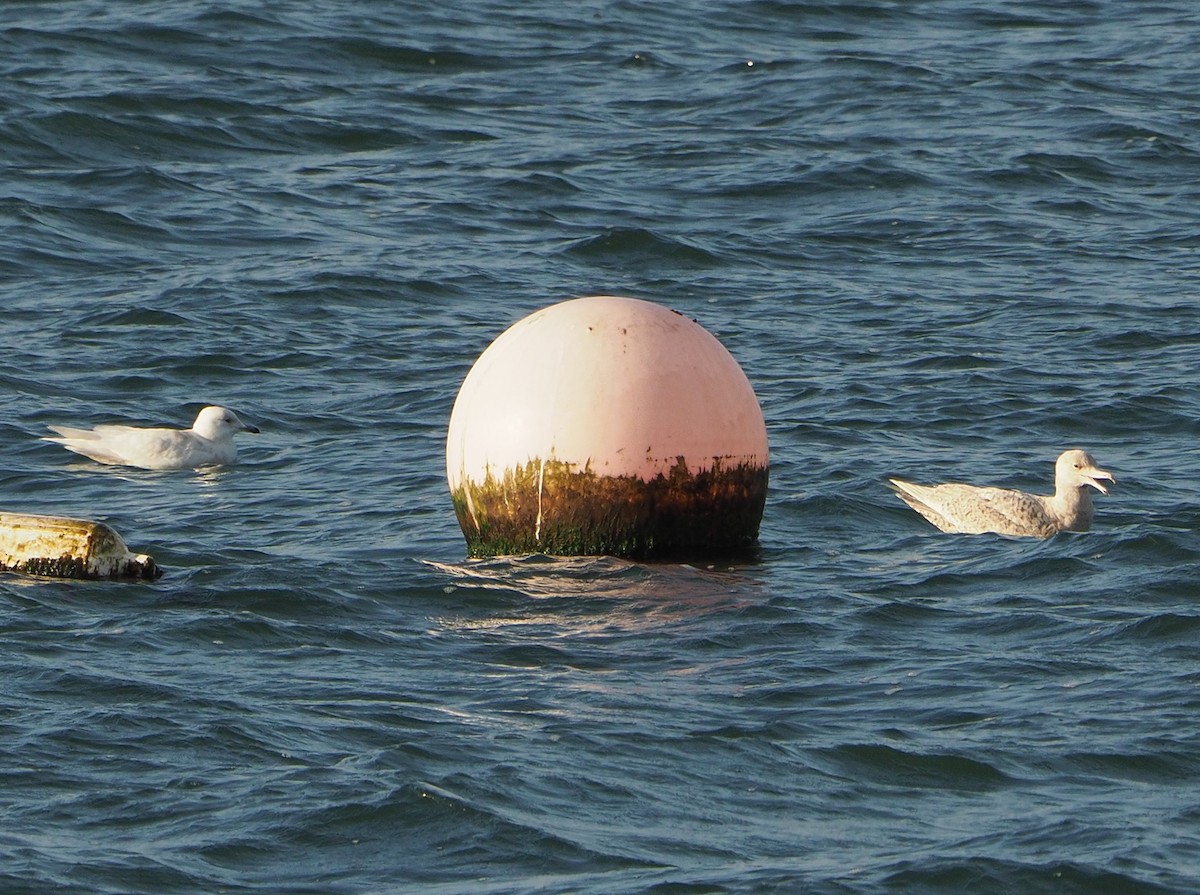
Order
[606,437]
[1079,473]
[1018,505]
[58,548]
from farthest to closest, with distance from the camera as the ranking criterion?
[1079,473] < [1018,505] < [606,437] < [58,548]

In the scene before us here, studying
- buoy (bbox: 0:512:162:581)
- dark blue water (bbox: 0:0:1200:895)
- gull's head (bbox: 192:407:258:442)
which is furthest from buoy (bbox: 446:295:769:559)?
gull's head (bbox: 192:407:258:442)

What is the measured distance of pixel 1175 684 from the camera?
8.84m

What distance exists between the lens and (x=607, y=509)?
10602 millimetres

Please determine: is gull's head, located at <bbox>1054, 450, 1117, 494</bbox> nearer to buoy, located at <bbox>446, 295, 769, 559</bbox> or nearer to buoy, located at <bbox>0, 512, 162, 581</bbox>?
buoy, located at <bbox>446, 295, 769, 559</bbox>

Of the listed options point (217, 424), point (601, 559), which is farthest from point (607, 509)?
point (217, 424)

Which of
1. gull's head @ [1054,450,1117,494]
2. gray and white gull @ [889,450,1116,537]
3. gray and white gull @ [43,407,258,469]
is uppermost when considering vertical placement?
gray and white gull @ [43,407,258,469]

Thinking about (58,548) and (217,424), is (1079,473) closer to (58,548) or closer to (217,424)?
(217,424)

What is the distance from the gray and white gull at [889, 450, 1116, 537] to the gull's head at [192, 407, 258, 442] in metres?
4.39

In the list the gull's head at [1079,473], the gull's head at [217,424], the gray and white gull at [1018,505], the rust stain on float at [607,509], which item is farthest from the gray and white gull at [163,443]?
the gull's head at [1079,473]

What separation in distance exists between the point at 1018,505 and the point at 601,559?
271 cm

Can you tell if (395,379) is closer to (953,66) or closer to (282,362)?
(282,362)

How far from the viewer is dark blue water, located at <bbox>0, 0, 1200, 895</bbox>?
7379mm

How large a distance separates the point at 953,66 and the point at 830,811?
1907 centimetres

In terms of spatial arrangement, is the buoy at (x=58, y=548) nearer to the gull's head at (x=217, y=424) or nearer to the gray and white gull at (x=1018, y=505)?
the gull's head at (x=217, y=424)
